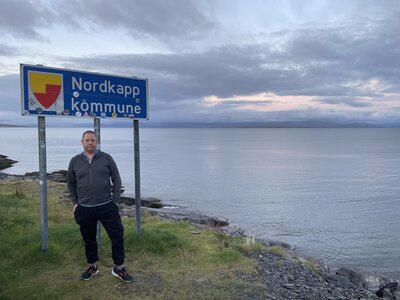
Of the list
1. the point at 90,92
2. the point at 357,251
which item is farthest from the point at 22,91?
the point at 357,251

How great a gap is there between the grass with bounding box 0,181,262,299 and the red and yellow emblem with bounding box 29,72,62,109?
325cm

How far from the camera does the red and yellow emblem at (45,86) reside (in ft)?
25.5

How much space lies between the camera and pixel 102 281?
7355mm

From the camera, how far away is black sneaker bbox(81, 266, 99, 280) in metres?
7.40

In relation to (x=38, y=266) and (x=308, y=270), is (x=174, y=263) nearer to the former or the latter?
(x=38, y=266)

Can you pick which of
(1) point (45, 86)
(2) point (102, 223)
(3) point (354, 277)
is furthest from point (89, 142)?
(3) point (354, 277)

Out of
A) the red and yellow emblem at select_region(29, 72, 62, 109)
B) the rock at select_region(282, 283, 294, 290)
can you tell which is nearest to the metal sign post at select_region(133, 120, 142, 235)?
the red and yellow emblem at select_region(29, 72, 62, 109)

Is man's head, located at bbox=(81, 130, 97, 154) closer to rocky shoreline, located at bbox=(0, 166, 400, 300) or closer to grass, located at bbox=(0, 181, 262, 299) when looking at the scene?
grass, located at bbox=(0, 181, 262, 299)

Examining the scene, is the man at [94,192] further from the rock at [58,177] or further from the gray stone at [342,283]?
the rock at [58,177]

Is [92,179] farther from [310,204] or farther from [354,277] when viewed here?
[310,204]

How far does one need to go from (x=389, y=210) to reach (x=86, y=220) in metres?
27.7

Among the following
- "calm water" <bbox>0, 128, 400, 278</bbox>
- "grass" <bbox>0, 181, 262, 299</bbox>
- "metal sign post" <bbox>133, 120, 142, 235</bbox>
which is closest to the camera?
"grass" <bbox>0, 181, 262, 299</bbox>

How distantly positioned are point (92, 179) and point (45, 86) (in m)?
2.34

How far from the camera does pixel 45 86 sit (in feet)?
26.0
